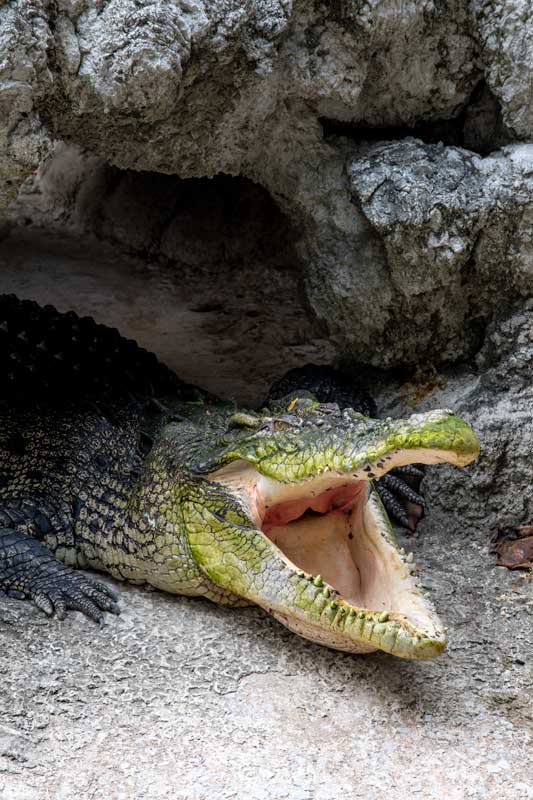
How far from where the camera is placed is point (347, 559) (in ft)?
8.56

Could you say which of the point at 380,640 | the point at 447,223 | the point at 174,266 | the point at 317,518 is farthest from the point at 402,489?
the point at 174,266

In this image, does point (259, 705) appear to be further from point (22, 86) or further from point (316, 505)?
point (22, 86)

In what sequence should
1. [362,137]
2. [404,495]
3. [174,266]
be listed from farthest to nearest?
[174,266], [404,495], [362,137]

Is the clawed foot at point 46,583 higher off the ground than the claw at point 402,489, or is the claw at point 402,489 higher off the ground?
the claw at point 402,489

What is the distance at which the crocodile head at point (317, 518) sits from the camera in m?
2.18

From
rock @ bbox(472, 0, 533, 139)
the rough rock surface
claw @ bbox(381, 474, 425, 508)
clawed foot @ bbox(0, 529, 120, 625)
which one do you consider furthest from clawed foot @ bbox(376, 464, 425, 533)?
rock @ bbox(472, 0, 533, 139)

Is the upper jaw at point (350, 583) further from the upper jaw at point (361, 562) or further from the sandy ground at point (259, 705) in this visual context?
the sandy ground at point (259, 705)

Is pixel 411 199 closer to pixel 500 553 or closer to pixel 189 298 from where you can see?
pixel 500 553

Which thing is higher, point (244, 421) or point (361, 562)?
point (244, 421)

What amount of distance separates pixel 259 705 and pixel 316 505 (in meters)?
0.63

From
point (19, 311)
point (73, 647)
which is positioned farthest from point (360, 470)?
point (19, 311)

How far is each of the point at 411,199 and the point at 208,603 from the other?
1.39 metres

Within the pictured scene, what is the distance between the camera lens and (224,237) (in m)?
5.05

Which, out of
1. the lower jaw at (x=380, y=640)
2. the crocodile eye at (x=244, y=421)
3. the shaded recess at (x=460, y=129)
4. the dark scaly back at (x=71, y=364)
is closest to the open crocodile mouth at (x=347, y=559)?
the lower jaw at (x=380, y=640)
